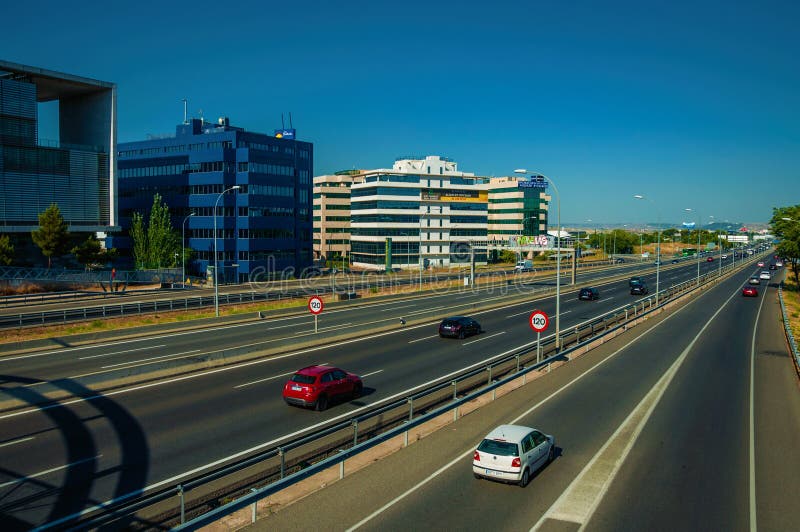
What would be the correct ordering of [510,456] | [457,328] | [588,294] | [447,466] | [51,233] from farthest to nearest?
[51,233] < [588,294] < [457,328] < [447,466] < [510,456]

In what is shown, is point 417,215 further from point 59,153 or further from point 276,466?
point 276,466

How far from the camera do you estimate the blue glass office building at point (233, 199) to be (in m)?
83.4

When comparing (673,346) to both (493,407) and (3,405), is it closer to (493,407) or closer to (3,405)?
(493,407)

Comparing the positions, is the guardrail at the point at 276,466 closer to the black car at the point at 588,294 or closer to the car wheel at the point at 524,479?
the car wheel at the point at 524,479

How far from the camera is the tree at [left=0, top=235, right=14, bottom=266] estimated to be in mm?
56875

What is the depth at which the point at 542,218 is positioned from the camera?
159 metres

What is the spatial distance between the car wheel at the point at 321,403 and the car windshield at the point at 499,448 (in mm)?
7734

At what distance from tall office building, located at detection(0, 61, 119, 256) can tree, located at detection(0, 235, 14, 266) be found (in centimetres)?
448

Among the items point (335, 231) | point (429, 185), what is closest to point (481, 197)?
point (429, 185)

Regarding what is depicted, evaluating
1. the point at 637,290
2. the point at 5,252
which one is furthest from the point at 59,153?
the point at 637,290

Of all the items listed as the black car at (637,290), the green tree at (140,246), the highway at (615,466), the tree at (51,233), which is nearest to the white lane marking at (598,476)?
the highway at (615,466)

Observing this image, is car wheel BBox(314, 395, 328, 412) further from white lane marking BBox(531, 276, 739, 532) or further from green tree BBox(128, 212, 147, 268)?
green tree BBox(128, 212, 147, 268)

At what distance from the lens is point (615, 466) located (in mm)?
14586

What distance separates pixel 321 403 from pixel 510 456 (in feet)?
28.5
